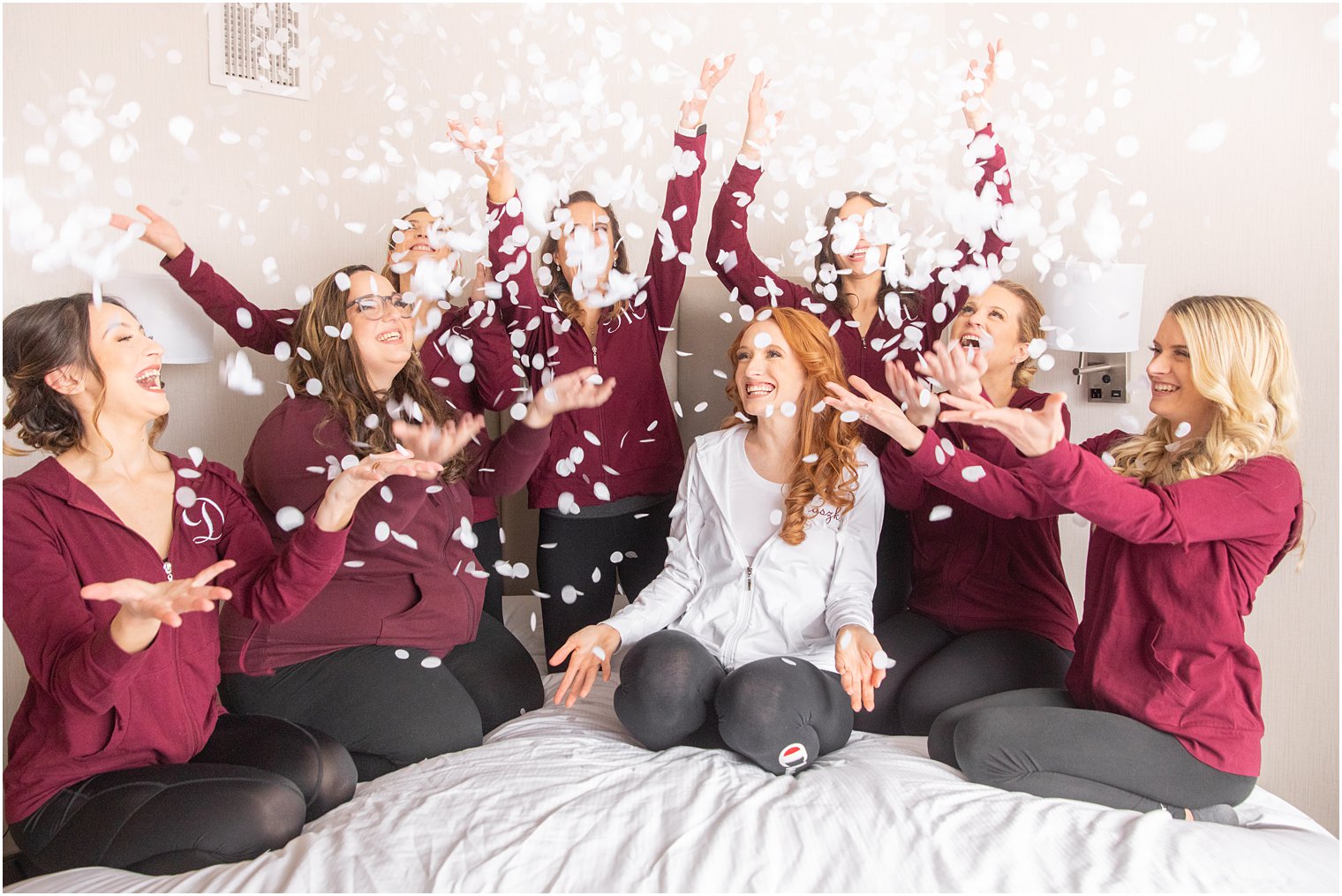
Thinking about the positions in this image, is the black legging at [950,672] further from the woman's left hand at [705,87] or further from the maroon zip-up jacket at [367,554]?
the woman's left hand at [705,87]

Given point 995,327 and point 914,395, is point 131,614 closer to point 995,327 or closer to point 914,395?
point 914,395

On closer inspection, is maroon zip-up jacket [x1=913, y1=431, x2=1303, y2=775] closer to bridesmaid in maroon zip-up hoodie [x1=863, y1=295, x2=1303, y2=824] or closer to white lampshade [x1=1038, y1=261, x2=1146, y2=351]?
bridesmaid in maroon zip-up hoodie [x1=863, y1=295, x2=1303, y2=824]

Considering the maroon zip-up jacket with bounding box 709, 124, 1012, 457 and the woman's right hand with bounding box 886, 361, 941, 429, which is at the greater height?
the maroon zip-up jacket with bounding box 709, 124, 1012, 457

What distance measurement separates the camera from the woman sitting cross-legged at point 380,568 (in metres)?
1.96

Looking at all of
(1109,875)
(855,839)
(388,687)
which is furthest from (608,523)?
(1109,875)

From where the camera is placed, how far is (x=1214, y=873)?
55.7 inches

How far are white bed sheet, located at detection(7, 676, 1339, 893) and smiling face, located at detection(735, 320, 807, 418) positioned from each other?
76 centimetres

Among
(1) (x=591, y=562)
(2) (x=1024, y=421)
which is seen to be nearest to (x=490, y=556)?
(1) (x=591, y=562)

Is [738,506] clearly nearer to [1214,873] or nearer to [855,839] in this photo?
[855,839]

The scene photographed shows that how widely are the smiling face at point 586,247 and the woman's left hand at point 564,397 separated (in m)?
0.42

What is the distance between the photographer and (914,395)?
1.96 metres

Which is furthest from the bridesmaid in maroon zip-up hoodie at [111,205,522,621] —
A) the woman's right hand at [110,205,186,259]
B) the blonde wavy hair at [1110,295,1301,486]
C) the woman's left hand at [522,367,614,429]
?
the blonde wavy hair at [1110,295,1301,486]

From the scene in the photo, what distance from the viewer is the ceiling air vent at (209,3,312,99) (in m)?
2.74

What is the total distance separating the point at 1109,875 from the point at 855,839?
13.9 inches
